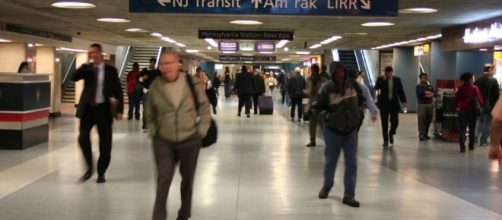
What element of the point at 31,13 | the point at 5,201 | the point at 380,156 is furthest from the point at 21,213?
the point at 31,13

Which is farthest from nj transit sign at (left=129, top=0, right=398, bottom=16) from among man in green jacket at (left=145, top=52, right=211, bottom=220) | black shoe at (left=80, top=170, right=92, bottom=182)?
man in green jacket at (left=145, top=52, right=211, bottom=220)

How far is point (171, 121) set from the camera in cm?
520

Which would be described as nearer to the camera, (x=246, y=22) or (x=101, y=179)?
(x=101, y=179)

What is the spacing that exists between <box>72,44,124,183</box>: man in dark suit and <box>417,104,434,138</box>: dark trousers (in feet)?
27.8

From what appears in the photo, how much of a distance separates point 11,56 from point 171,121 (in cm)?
1486

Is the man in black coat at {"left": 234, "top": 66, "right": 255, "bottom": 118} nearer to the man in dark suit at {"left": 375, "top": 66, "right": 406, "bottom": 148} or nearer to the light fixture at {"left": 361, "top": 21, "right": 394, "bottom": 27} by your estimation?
the light fixture at {"left": 361, "top": 21, "right": 394, "bottom": 27}

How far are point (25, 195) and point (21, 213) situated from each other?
0.94 metres

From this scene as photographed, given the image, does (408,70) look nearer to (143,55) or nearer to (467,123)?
(467,123)

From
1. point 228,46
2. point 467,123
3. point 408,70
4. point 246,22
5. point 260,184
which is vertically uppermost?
point 228,46

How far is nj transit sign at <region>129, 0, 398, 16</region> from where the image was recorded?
9.34 m

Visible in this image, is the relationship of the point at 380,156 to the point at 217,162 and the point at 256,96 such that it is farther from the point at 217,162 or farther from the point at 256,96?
the point at 256,96

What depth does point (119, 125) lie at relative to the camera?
55.4 feet

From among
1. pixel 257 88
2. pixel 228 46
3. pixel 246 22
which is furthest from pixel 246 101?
pixel 228 46

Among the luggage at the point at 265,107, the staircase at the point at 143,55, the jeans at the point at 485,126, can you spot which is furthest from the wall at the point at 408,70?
the staircase at the point at 143,55
